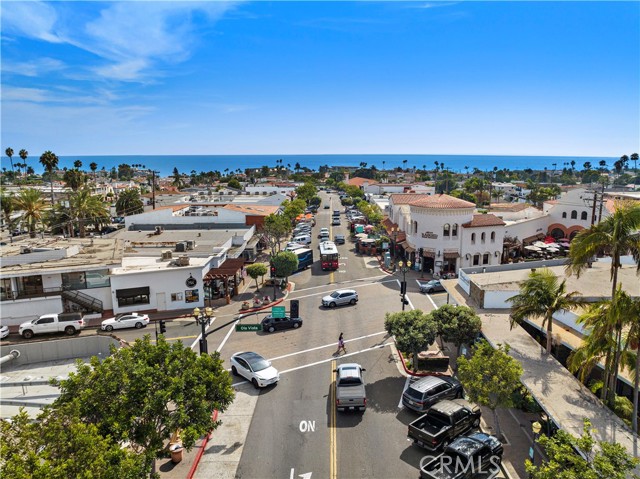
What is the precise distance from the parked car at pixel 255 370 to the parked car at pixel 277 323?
647 centimetres

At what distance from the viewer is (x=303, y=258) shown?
5097 cm

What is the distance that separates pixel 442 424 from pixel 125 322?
84.0 ft

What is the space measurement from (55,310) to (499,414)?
3324 centimetres

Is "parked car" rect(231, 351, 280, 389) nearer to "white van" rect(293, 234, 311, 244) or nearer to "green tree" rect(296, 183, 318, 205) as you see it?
"white van" rect(293, 234, 311, 244)

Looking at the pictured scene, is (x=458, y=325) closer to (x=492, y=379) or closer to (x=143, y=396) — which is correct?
(x=492, y=379)

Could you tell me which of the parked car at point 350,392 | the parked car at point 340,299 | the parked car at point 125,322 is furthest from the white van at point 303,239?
the parked car at point 350,392

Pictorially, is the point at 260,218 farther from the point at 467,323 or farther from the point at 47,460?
the point at 47,460

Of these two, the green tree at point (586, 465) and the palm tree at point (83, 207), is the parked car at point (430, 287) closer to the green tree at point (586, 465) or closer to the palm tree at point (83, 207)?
the green tree at point (586, 465)

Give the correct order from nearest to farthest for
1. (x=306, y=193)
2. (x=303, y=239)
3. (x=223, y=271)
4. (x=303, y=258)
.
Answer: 1. (x=223, y=271)
2. (x=303, y=258)
3. (x=303, y=239)
4. (x=306, y=193)

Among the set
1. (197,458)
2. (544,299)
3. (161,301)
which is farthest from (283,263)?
(544,299)

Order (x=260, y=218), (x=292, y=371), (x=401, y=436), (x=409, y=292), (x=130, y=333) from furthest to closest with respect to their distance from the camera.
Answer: (x=260, y=218), (x=409, y=292), (x=130, y=333), (x=292, y=371), (x=401, y=436)

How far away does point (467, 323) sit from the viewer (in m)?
23.6

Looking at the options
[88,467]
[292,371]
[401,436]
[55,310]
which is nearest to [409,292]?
[292,371]

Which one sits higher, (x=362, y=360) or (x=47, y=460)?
(x=47, y=460)
